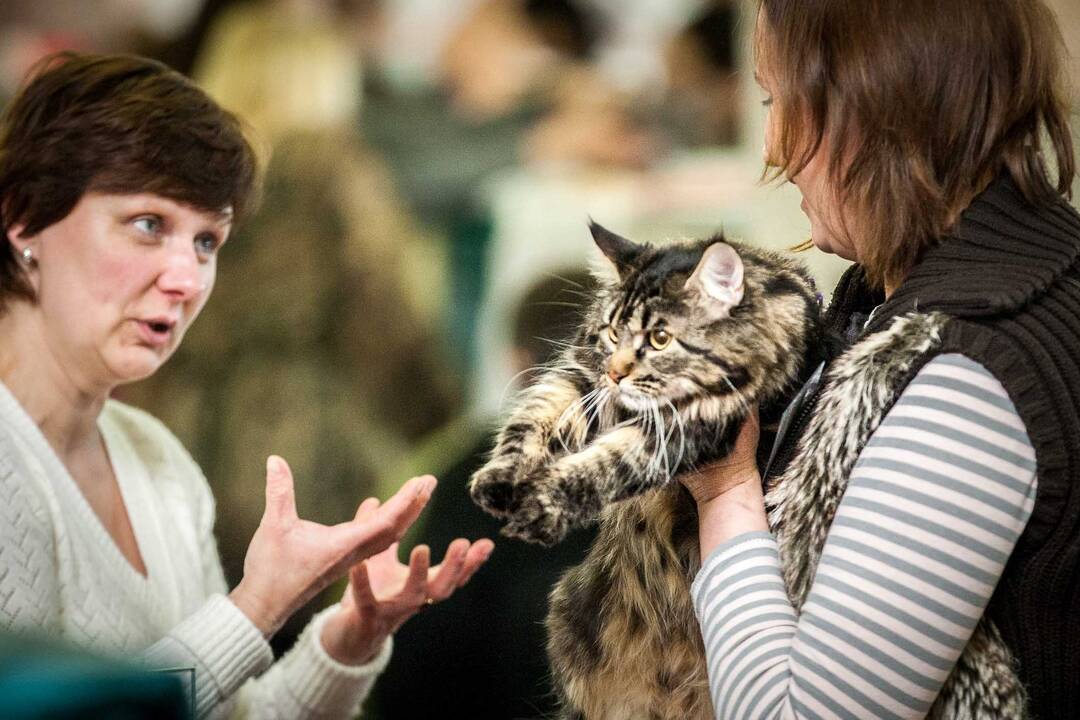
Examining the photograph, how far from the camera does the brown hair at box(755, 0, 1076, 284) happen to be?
3.31ft

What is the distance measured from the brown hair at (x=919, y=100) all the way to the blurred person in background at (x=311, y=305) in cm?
119

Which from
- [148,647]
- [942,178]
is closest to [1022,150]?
[942,178]

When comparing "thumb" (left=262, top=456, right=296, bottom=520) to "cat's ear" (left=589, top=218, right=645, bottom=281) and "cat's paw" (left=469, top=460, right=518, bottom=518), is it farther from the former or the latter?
"cat's ear" (left=589, top=218, right=645, bottom=281)

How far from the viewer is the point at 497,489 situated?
1.16 meters

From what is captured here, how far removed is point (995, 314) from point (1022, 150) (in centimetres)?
22

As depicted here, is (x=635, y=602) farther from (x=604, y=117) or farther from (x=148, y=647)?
(x=604, y=117)

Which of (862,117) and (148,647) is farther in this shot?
(148,647)

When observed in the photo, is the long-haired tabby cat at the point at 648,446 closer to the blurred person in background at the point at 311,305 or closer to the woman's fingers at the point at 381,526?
the woman's fingers at the point at 381,526

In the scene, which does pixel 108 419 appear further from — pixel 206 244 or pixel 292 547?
pixel 292 547

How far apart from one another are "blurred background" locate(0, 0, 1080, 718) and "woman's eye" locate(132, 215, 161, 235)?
0.51m

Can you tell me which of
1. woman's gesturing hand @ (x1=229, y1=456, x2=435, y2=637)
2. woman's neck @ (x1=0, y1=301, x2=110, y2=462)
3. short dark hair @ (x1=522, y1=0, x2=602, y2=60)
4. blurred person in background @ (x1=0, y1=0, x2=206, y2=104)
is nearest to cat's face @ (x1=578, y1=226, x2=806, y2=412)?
woman's gesturing hand @ (x1=229, y1=456, x2=435, y2=637)

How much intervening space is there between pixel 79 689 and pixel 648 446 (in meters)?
0.73

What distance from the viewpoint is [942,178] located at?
3.44ft

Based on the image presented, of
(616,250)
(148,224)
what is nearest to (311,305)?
(148,224)
